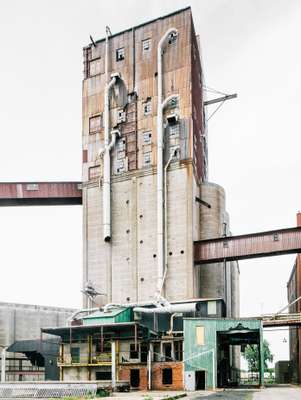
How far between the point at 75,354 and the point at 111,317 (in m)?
5.64

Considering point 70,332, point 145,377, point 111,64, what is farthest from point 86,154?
point 145,377

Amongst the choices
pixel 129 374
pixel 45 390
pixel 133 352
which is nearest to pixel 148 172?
pixel 133 352

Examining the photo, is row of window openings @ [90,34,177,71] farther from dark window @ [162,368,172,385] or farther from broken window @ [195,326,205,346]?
dark window @ [162,368,172,385]

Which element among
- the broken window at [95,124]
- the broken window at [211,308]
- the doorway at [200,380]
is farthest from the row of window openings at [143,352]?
the broken window at [95,124]

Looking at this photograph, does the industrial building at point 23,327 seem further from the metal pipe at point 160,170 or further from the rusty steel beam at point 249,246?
the rusty steel beam at point 249,246

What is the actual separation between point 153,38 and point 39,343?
4485 cm

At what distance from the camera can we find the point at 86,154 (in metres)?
91.4

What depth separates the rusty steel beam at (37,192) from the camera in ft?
295

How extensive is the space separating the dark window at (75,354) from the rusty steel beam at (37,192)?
28474mm

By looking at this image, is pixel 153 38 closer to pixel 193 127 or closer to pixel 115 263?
pixel 193 127

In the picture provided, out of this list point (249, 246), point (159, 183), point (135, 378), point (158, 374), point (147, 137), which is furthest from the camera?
point (147, 137)

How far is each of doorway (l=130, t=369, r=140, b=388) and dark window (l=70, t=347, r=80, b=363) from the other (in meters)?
6.70

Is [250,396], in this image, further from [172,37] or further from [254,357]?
[254,357]

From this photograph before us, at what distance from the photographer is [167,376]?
2446 inches
